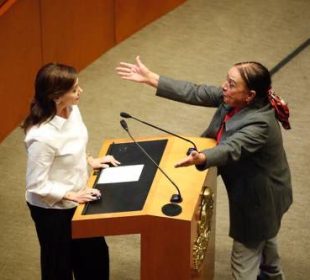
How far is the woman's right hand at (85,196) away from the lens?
2.71 metres

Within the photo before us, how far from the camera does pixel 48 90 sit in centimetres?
273

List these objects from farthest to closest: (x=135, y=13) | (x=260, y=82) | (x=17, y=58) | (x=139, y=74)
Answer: (x=135, y=13), (x=17, y=58), (x=139, y=74), (x=260, y=82)

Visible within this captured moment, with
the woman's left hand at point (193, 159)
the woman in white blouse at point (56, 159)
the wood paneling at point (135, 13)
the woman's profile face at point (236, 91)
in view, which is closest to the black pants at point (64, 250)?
the woman in white blouse at point (56, 159)

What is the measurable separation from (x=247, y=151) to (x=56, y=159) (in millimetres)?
716

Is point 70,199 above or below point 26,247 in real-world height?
above

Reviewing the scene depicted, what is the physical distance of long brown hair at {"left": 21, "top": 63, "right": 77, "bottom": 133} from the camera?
272 cm

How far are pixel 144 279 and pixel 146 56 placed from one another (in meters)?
2.96

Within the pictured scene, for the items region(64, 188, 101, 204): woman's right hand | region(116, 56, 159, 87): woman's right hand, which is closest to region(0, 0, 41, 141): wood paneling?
region(116, 56, 159, 87): woman's right hand

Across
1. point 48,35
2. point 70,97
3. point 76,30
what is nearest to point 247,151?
point 70,97

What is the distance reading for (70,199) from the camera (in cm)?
276

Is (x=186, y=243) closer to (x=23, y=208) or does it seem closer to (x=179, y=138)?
(x=179, y=138)

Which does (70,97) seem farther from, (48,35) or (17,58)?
(48,35)

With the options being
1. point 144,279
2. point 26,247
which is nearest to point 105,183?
point 144,279

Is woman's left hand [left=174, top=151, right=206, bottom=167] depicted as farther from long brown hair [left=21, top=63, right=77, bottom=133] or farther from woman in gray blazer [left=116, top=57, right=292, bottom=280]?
long brown hair [left=21, top=63, right=77, bottom=133]
